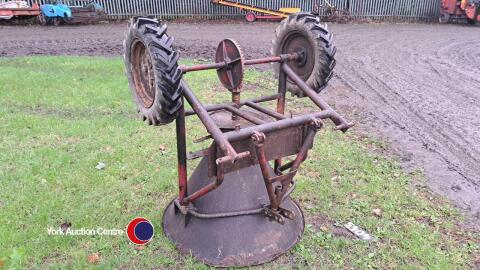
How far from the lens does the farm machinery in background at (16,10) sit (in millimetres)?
14820

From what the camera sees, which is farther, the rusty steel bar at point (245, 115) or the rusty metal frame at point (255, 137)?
the rusty steel bar at point (245, 115)

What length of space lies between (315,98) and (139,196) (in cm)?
211

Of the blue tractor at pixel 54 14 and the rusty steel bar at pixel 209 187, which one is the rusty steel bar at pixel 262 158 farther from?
the blue tractor at pixel 54 14

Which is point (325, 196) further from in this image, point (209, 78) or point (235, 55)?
point (209, 78)

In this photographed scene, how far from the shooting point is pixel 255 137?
283 cm

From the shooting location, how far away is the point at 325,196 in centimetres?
450

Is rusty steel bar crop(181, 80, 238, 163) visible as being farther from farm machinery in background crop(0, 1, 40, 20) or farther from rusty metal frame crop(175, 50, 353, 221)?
farm machinery in background crop(0, 1, 40, 20)

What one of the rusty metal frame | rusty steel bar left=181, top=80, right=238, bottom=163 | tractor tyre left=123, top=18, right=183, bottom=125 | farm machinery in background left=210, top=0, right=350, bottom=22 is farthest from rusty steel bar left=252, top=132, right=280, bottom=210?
farm machinery in background left=210, top=0, right=350, bottom=22

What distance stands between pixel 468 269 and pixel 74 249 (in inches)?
127

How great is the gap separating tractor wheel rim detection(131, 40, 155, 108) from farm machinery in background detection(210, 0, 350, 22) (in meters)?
14.4

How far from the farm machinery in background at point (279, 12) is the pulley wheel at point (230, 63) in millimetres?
14170

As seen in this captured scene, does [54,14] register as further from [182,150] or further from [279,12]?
[182,150]

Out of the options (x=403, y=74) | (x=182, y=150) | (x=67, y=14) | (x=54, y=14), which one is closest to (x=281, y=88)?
(x=182, y=150)

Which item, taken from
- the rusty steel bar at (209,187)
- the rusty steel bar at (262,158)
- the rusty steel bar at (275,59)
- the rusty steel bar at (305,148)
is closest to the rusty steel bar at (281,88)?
the rusty steel bar at (275,59)
